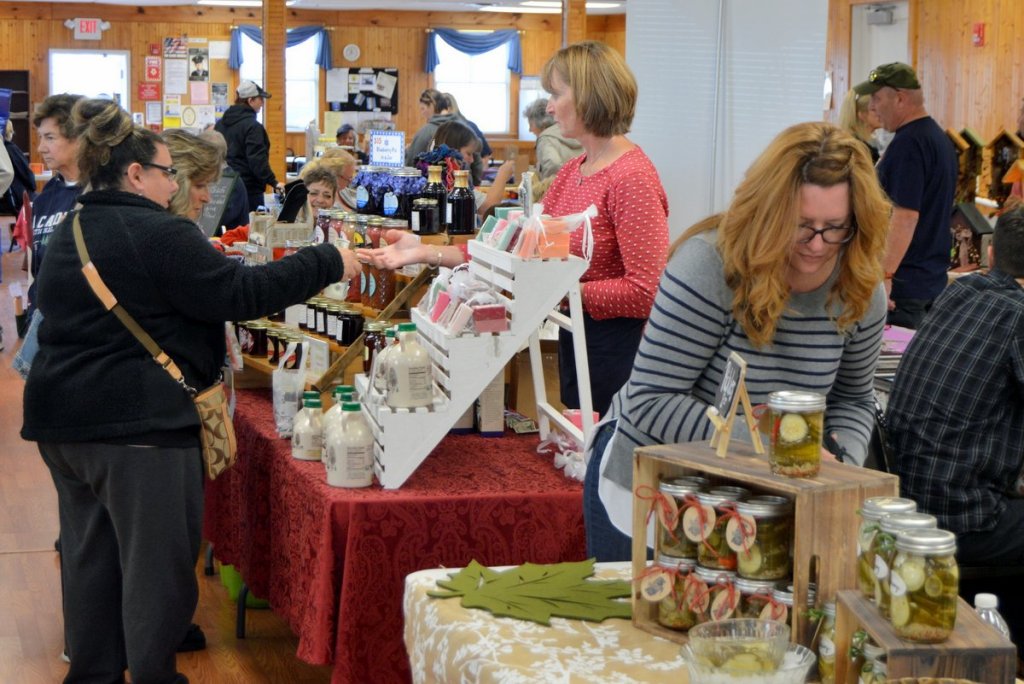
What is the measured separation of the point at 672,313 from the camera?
209cm

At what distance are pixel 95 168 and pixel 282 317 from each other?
159 cm

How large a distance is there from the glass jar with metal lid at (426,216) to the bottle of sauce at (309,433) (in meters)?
0.87

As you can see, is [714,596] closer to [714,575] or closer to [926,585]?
[714,575]

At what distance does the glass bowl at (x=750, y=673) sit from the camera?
1.45 m

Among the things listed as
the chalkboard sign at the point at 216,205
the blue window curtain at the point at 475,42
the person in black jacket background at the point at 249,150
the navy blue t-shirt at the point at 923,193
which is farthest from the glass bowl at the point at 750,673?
the blue window curtain at the point at 475,42

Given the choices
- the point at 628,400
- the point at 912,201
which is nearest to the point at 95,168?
the point at 628,400

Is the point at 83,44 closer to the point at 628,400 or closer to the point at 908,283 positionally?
the point at 908,283

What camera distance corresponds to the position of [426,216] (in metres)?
4.12

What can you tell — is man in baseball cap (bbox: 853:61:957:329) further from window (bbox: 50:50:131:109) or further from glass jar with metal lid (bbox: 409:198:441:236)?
window (bbox: 50:50:131:109)

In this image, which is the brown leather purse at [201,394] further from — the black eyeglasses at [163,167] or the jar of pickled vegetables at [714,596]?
the jar of pickled vegetables at [714,596]

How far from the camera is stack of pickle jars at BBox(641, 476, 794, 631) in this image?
168 centimetres

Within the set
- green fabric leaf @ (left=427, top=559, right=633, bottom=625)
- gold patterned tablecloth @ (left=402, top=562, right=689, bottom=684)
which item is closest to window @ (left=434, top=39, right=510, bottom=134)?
green fabric leaf @ (left=427, top=559, right=633, bottom=625)


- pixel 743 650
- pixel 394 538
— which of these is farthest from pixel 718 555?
pixel 394 538

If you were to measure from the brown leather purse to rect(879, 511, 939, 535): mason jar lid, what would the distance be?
1.96 m
